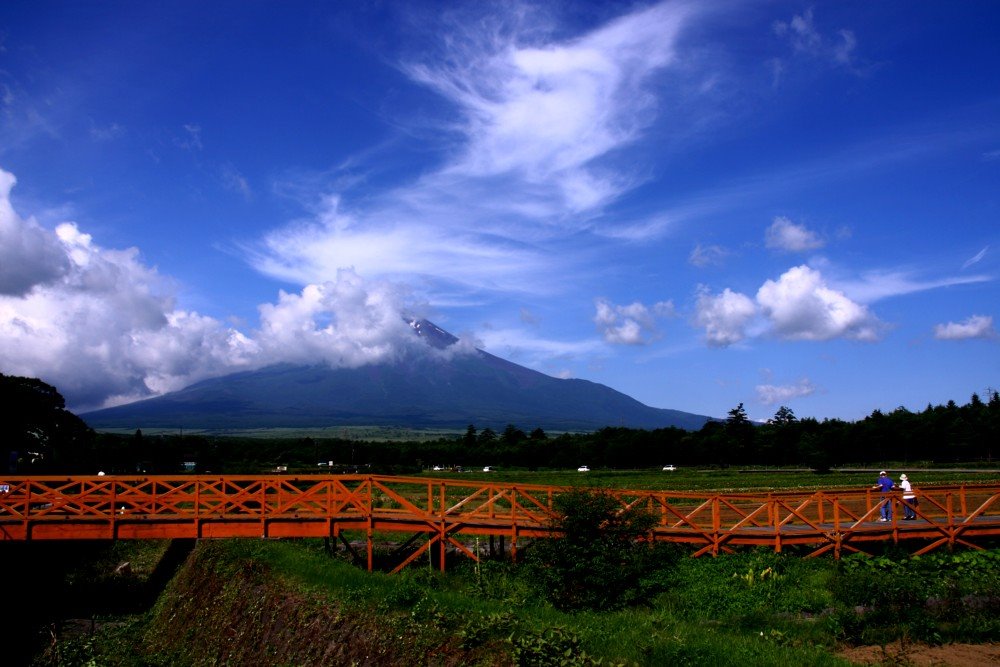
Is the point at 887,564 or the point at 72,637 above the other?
the point at 887,564

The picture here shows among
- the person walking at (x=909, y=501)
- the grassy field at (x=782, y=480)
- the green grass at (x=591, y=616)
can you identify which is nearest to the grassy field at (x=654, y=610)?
the green grass at (x=591, y=616)

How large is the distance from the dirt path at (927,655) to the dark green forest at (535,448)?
43826 mm

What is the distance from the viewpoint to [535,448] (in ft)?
367

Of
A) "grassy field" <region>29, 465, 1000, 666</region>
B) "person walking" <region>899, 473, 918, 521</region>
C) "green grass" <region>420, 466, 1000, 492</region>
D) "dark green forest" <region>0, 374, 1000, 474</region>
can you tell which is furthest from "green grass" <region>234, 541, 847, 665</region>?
"dark green forest" <region>0, 374, 1000, 474</region>

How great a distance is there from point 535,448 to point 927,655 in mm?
101736

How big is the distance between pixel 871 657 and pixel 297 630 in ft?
32.7

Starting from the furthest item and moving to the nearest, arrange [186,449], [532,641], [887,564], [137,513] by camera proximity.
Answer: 1. [186,449]
2. [137,513]
3. [887,564]
4. [532,641]

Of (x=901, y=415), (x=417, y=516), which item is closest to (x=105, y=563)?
(x=417, y=516)

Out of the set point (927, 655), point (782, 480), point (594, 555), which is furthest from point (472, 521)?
point (782, 480)

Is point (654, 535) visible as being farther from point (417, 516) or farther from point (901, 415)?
point (901, 415)

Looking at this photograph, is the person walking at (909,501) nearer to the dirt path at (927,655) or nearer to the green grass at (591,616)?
the green grass at (591,616)

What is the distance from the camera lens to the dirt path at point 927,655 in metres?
10.5

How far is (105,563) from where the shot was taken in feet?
82.4

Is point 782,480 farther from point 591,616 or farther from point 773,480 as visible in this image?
point 591,616
